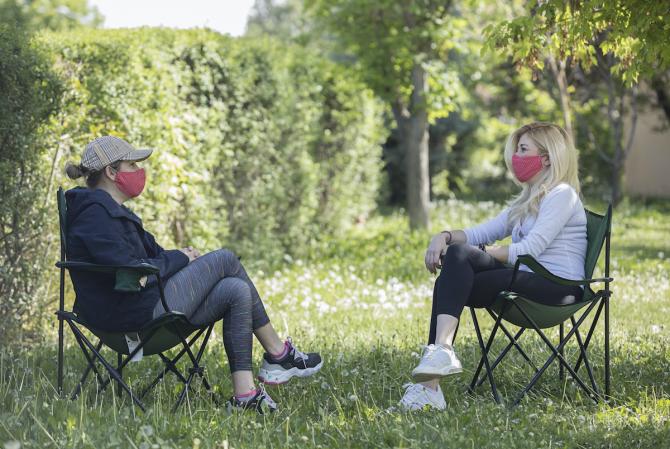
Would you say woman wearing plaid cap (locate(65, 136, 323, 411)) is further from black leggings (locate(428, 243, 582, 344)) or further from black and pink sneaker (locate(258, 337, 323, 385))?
black leggings (locate(428, 243, 582, 344))

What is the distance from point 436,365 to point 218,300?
1014 mm

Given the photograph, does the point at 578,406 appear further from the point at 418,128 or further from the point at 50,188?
the point at 418,128

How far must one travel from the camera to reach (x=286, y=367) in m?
4.32

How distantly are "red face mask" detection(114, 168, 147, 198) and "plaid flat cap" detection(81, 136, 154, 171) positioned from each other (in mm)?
68

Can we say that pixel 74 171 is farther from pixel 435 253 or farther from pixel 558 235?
pixel 558 235

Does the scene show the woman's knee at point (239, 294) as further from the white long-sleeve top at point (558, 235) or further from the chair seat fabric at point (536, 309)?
the white long-sleeve top at point (558, 235)

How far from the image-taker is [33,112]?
212 inches

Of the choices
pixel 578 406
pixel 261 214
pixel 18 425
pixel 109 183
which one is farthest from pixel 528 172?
pixel 261 214

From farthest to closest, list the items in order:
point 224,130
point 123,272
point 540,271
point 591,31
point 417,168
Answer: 1. point 417,168
2. point 224,130
3. point 591,31
4. point 540,271
5. point 123,272

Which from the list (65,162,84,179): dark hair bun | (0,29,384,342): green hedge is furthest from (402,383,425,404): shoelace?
(0,29,384,342): green hedge

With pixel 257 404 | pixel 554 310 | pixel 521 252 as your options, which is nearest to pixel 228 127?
pixel 521 252

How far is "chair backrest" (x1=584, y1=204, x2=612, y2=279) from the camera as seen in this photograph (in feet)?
14.0

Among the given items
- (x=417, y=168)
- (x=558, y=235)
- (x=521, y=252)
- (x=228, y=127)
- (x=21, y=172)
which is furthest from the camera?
(x=417, y=168)

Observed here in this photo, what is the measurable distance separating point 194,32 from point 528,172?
463 centimetres
